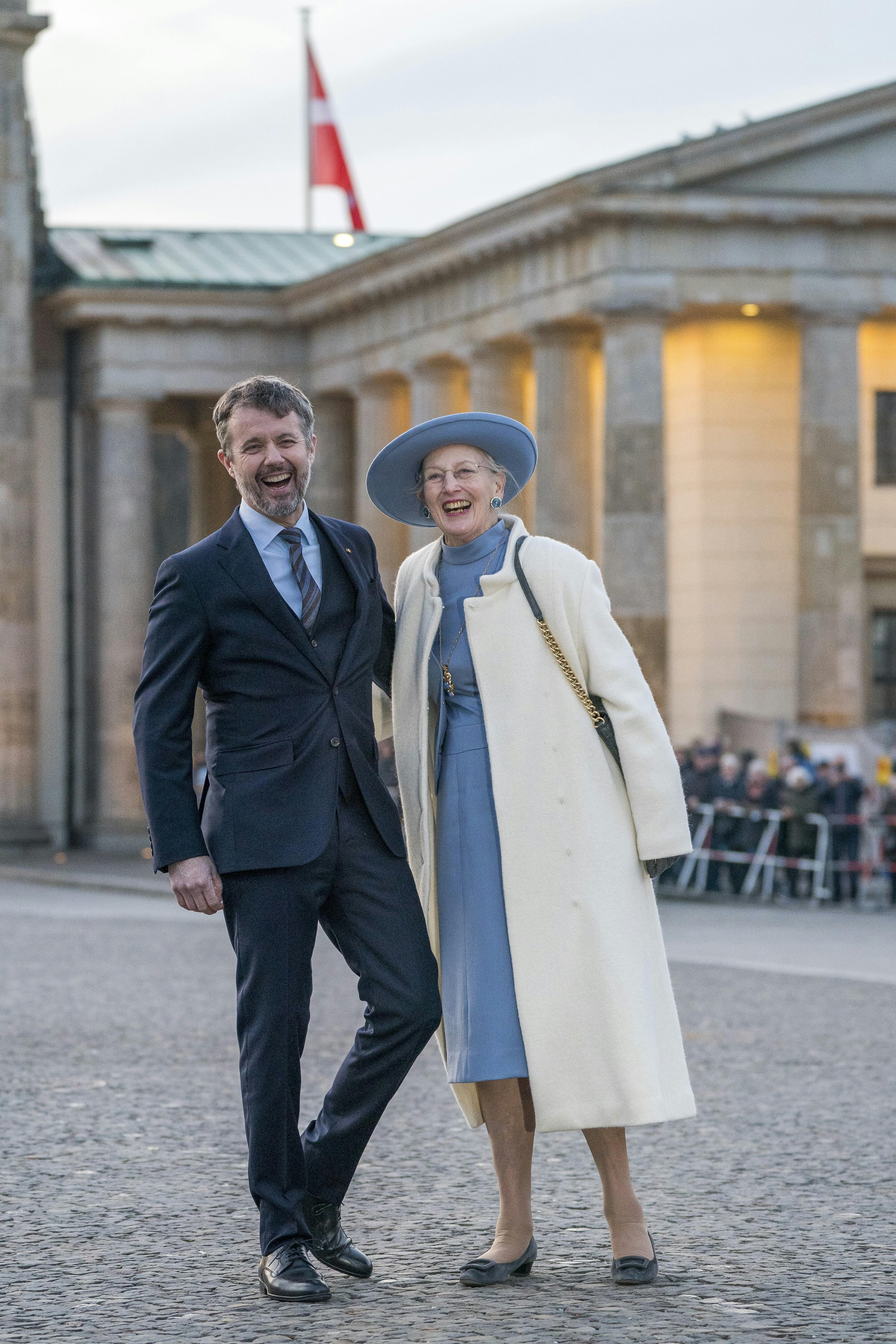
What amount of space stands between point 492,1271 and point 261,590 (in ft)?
6.10

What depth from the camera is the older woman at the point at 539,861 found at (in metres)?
6.41

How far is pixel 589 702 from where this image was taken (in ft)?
21.6

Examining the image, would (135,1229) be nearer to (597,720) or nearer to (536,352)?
(597,720)

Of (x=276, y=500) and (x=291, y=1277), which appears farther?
(x=276, y=500)

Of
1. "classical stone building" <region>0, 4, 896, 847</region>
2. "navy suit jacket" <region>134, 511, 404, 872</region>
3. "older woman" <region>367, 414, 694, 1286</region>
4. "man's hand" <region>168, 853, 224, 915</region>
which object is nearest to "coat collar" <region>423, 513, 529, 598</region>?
"older woman" <region>367, 414, 694, 1286</region>

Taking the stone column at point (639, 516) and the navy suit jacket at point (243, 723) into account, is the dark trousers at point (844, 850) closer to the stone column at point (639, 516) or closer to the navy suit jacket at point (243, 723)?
the stone column at point (639, 516)

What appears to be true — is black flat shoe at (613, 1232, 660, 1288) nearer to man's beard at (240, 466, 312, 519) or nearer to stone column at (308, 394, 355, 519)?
man's beard at (240, 466, 312, 519)

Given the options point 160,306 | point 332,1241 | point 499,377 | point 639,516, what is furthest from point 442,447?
→ point 160,306

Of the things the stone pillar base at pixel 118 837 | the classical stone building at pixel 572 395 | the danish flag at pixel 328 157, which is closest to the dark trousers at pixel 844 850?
the classical stone building at pixel 572 395

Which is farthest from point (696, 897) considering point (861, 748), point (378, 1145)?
point (378, 1145)

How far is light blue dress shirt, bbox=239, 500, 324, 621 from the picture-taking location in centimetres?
661

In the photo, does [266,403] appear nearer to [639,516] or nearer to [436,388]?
[639,516]

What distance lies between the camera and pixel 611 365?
35688 mm

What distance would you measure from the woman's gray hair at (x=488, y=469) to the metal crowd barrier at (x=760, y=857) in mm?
20080
